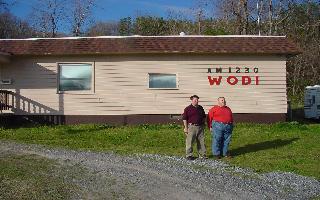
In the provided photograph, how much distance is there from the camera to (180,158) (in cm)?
1208

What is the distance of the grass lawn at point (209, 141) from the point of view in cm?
1195

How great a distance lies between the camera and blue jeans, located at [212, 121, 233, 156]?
12.6m

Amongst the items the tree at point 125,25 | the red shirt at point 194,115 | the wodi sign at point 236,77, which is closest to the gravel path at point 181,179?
the red shirt at point 194,115

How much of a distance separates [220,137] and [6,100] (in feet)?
34.8

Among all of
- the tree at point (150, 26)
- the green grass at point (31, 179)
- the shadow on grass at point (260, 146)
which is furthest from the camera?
the tree at point (150, 26)

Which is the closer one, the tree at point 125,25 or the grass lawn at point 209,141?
the grass lawn at point 209,141

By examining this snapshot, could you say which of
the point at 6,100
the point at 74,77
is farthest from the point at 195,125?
Result: the point at 6,100

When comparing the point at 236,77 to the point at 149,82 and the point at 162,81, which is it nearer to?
the point at 162,81

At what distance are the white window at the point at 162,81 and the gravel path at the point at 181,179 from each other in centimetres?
761

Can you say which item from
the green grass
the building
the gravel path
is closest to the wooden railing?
the building

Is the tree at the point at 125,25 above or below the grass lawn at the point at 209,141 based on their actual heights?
above

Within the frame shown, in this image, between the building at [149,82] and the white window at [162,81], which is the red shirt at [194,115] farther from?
the white window at [162,81]

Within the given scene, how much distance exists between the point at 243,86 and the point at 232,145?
17.7 feet

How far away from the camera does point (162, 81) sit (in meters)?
19.8
